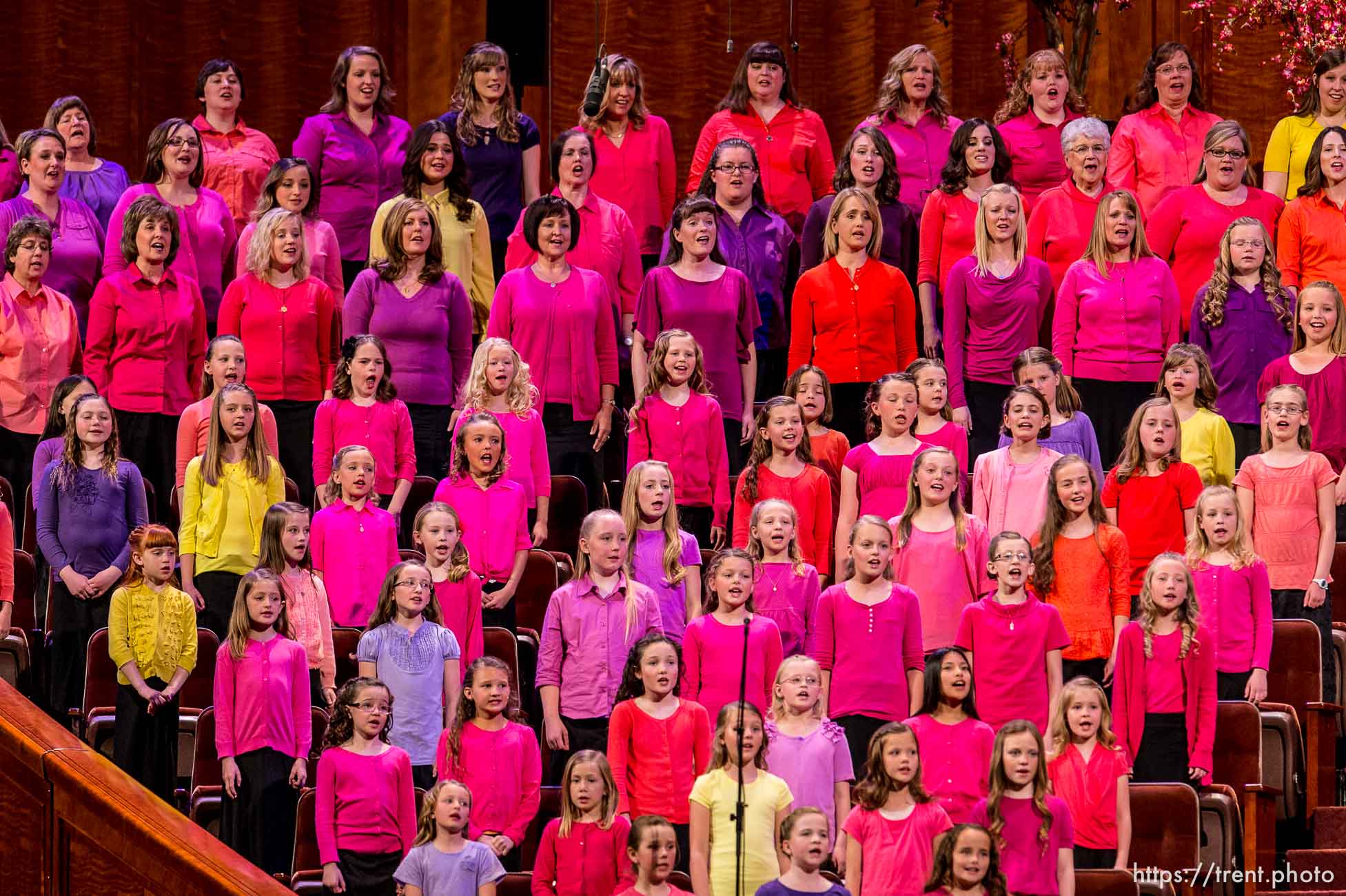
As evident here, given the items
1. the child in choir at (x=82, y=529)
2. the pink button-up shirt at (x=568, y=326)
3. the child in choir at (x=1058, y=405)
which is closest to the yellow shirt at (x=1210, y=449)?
the child in choir at (x=1058, y=405)

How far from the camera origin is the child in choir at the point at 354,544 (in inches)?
238

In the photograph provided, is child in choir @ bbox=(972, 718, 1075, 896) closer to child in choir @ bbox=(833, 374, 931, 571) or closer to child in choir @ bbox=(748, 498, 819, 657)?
child in choir @ bbox=(748, 498, 819, 657)

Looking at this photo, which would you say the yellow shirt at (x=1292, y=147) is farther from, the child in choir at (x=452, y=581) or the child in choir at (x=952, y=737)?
the child in choir at (x=452, y=581)

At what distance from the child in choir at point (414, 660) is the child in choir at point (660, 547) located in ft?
2.14

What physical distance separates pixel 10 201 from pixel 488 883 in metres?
3.54

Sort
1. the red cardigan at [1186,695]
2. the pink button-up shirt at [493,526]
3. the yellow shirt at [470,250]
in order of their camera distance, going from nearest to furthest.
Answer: the red cardigan at [1186,695] < the pink button-up shirt at [493,526] < the yellow shirt at [470,250]

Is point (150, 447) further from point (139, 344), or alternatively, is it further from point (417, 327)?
point (417, 327)

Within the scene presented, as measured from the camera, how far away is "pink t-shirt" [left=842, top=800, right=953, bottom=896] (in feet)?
16.8

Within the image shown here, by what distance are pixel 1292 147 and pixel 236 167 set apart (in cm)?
410

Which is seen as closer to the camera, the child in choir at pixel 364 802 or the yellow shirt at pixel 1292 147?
the child in choir at pixel 364 802

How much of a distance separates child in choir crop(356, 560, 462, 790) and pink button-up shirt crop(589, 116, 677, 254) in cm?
271

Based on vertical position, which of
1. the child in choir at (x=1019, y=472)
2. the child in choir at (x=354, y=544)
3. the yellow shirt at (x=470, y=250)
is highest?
the yellow shirt at (x=470, y=250)

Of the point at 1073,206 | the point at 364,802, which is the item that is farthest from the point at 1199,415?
the point at 364,802

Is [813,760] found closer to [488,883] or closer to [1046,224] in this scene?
[488,883]
